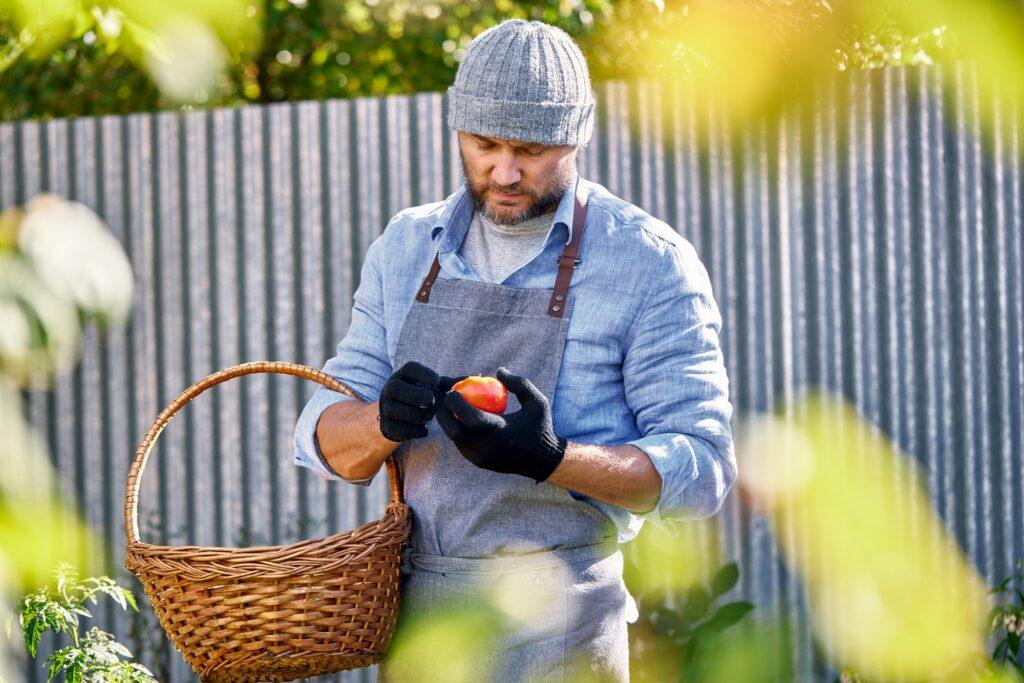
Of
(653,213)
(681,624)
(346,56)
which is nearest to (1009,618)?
(681,624)

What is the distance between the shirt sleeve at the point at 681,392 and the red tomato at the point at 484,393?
20 centimetres

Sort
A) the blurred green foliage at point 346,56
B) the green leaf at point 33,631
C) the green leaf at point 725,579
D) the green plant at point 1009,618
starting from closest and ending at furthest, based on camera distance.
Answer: the green leaf at point 33,631 → the green plant at point 1009,618 → the green leaf at point 725,579 → the blurred green foliage at point 346,56

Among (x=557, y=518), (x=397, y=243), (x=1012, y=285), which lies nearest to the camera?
(x=557, y=518)

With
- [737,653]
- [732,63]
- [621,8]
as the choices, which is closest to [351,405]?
[737,653]

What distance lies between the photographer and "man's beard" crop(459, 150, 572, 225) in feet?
5.69

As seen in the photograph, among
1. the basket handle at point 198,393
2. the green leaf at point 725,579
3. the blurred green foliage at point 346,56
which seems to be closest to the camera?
the basket handle at point 198,393

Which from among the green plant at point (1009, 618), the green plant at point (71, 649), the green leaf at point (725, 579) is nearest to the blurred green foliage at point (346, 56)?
the green leaf at point (725, 579)

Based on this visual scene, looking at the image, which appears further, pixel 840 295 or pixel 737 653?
pixel 840 295

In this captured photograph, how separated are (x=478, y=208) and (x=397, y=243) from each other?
0.18m

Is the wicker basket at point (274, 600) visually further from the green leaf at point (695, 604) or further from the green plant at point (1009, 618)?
the green plant at point (1009, 618)

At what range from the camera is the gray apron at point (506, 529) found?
5.64 feet

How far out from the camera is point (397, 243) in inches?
74.1

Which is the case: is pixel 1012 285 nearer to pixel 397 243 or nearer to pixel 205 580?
pixel 397 243

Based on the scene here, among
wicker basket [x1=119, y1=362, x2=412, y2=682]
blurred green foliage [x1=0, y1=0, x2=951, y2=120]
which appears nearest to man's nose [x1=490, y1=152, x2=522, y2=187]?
wicker basket [x1=119, y1=362, x2=412, y2=682]
